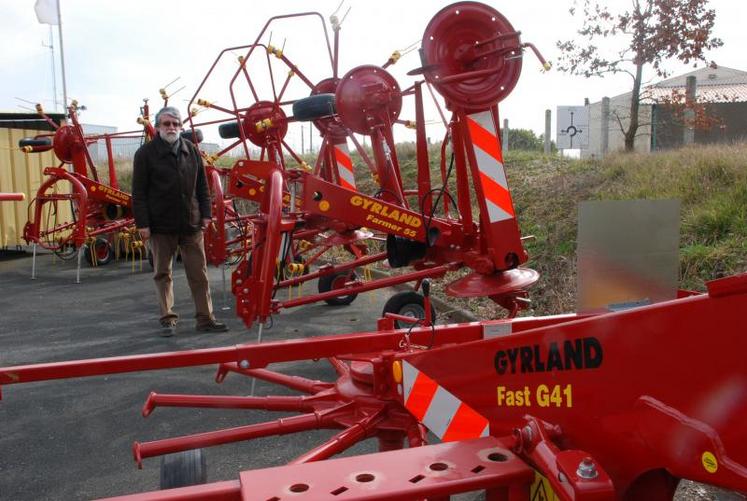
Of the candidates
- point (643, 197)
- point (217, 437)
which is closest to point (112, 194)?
point (643, 197)

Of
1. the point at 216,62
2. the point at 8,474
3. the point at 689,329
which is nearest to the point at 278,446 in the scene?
the point at 8,474

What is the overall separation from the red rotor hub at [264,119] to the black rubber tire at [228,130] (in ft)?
0.66

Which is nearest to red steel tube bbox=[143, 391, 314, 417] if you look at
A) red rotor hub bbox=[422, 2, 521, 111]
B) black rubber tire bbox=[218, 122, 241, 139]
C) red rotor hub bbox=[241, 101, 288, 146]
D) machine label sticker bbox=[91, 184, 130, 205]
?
red rotor hub bbox=[422, 2, 521, 111]

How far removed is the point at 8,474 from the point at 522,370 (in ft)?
9.05

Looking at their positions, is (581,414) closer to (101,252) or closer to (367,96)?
(367,96)

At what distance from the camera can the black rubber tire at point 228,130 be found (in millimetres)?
7875

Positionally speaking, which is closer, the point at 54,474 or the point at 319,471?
the point at 319,471

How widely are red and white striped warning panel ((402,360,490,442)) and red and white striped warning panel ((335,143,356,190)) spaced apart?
5.19 m

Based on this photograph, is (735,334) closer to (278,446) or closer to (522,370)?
(522,370)

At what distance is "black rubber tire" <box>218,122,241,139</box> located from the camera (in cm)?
788

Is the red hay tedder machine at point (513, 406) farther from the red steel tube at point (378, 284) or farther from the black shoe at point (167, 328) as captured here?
the black shoe at point (167, 328)

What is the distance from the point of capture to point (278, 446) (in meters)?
3.41

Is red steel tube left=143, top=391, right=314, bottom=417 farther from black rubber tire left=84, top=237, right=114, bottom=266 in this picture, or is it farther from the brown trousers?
black rubber tire left=84, top=237, right=114, bottom=266

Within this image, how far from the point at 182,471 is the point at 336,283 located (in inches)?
179
